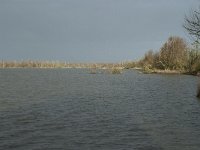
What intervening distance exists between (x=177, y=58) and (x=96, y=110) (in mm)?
84858

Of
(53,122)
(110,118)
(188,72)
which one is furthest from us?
(188,72)

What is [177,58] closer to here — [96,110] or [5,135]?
[96,110]

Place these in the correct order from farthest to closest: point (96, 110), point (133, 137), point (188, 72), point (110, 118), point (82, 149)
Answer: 1. point (188, 72)
2. point (96, 110)
3. point (110, 118)
4. point (133, 137)
5. point (82, 149)

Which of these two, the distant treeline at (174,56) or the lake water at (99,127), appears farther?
the distant treeline at (174,56)

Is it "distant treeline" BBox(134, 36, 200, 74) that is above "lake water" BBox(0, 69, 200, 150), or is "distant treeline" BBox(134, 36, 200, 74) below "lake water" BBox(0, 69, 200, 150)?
above

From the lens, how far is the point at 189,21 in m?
32.3

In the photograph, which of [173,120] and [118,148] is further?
[173,120]

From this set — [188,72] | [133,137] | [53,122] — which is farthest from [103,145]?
[188,72]

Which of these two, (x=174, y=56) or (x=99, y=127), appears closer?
(x=99, y=127)

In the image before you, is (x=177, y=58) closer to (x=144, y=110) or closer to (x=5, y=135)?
(x=144, y=110)

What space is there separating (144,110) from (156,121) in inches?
226

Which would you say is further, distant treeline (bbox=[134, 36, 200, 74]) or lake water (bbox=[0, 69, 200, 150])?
distant treeline (bbox=[134, 36, 200, 74])

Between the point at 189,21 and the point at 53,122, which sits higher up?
the point at 189,21

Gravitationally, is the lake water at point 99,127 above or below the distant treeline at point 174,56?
below
